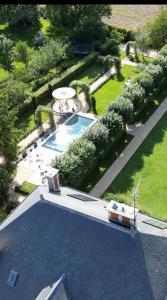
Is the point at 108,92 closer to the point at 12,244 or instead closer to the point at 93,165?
the point at 93,165

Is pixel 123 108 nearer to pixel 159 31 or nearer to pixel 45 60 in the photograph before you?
pixel 45 60

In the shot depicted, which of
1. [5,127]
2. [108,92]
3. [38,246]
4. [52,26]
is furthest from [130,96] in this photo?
[52,26]

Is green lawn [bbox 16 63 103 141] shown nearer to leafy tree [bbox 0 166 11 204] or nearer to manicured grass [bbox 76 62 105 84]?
manicured grass [bbox 76 62 105 84]

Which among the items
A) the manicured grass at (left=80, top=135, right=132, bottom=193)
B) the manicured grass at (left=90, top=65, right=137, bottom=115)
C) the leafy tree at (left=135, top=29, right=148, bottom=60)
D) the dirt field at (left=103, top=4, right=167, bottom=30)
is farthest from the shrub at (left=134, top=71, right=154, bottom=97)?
the dirt field at (left=103, top=4, right=167, bottom=30)

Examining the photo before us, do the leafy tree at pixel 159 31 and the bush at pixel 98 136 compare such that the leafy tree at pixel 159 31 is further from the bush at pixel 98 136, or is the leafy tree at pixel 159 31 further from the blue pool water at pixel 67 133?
the bush at pixel 98 136

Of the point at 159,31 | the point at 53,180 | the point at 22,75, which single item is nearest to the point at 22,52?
the point at 22,75
